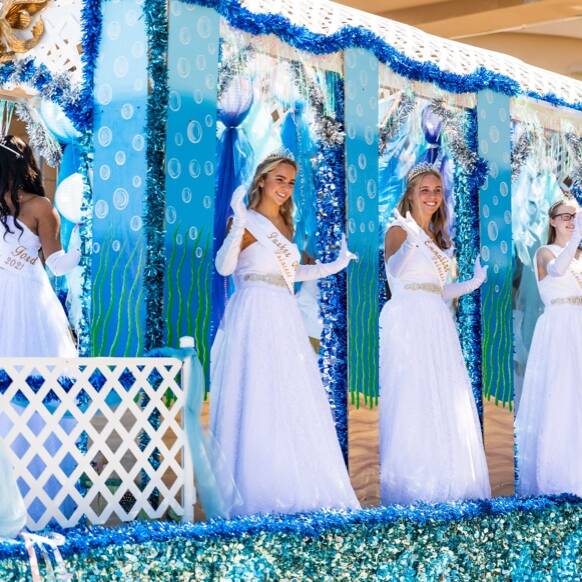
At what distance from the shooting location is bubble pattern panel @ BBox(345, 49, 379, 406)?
7.42m

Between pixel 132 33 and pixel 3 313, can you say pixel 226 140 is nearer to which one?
pixel 132 33

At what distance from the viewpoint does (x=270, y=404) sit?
6.49 meters

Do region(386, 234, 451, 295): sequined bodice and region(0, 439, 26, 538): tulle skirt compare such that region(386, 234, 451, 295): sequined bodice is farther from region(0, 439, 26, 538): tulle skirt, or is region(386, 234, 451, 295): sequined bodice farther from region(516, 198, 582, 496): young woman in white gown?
region(0, 439, 26, 538): tulle skirt

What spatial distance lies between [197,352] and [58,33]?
1.96 metres

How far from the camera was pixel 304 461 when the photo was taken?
259 inches

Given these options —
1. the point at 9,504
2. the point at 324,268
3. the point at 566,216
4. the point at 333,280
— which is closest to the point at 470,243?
the point at 566,216

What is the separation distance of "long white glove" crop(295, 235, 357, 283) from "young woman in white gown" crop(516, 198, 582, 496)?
6.23ft

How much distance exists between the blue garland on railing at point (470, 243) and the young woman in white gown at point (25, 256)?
280 centimetres

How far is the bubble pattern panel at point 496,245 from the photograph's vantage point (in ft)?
27.6

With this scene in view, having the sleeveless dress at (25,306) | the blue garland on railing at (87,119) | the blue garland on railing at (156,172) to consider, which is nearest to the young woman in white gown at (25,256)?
the sleeveless dress at (25,306)

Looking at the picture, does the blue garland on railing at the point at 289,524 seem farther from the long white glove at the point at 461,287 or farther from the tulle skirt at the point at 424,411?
the long white glove at the point at 461,287

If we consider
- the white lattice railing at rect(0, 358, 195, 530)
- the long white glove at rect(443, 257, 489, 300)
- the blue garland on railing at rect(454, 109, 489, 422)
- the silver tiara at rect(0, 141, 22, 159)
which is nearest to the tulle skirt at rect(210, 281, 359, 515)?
the white lattice railing at rect(0, 358, 195, 530)

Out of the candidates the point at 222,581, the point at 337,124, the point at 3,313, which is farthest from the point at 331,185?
the point at 222,581

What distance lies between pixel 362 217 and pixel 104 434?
8.09 ft
